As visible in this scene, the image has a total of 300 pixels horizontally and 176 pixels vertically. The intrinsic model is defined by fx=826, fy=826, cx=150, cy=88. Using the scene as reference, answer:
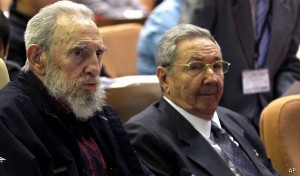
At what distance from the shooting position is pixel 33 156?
262 centimetres

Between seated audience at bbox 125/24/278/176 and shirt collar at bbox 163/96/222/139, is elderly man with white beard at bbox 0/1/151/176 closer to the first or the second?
seated audience at bbox 125/24/278/176

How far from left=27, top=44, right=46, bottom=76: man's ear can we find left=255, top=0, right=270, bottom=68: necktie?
2.40 m

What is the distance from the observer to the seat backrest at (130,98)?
415 centimetres

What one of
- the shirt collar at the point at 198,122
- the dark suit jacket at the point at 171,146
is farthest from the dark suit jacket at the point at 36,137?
the shirt collar at the point at 198,122

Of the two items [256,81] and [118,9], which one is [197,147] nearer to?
[256,81]

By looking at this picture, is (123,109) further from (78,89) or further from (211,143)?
(78,89)

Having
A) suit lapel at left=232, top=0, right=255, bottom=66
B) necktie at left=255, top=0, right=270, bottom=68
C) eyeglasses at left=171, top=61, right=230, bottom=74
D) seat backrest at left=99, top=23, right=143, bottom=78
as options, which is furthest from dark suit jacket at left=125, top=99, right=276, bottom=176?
seat backrest at left=99, top=23, right=143, bottom=78

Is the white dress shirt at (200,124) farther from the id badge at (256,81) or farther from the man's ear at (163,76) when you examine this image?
the id badge at (256,81)

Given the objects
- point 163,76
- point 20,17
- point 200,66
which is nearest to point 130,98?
point 163,76

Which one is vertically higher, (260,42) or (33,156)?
(33,156)

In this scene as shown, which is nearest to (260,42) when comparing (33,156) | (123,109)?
(123,109)

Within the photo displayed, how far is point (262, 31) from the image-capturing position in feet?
16.9

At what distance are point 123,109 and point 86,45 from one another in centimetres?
125

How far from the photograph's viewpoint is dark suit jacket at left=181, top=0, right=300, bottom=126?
4887 millimetres
